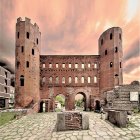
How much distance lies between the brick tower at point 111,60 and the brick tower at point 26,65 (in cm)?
1094

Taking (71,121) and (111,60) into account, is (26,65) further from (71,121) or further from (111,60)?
(71,121)

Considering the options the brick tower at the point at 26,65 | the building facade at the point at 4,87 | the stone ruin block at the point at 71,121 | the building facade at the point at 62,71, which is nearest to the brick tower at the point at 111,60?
the building facade at the point at 62,71

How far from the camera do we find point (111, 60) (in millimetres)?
24797

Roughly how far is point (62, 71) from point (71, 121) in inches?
764

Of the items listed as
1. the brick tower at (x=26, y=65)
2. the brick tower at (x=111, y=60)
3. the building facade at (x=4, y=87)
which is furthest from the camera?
the building facade at (x=4, y=87)

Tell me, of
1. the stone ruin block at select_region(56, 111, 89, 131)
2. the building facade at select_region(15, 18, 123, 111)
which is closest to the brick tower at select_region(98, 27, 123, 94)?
the building facade at select_region(15, 18, 123, 111)

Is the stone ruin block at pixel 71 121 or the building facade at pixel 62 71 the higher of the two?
the building facade at pixel 62 71

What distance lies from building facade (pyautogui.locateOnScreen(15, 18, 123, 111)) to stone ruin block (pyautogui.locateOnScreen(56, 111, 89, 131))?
15.1 m

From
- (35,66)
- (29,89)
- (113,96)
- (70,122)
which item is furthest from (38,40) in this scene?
(70,122)

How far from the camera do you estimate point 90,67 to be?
2722 cm

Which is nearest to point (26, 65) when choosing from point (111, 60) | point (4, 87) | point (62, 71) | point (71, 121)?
point (62, 71)

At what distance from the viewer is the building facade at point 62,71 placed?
22766 millimetres

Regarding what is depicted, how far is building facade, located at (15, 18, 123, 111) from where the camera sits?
2277cm

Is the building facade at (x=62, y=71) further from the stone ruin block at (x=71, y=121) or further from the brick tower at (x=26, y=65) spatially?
the stone ruin block at (x=71, y=121)
